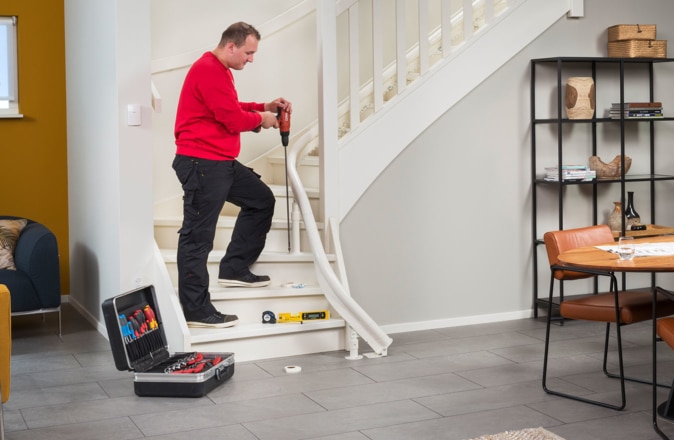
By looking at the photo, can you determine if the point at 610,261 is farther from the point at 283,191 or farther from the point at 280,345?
the point at 283,191

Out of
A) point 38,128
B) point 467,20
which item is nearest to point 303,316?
point 467,20

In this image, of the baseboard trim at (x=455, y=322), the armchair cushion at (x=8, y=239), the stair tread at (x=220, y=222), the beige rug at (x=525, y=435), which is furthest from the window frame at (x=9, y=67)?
the beige rug at (x=525, y=435)

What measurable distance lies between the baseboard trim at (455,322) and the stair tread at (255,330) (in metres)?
0.63

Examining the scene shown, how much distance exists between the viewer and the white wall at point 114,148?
17.0ft

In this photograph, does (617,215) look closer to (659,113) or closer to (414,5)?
(659,113)

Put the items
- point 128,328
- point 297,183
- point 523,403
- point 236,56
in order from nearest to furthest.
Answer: point 523,403 → point 128,328 → point 236,56 → point 297,183

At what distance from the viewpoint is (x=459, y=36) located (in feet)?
22.8

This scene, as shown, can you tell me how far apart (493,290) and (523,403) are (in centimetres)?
198

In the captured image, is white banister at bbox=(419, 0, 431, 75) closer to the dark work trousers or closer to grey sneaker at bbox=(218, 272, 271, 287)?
the dark work trousers

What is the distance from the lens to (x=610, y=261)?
391 centimetres

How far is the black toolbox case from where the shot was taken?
4.27 m

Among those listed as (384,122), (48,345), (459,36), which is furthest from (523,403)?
(459,36)

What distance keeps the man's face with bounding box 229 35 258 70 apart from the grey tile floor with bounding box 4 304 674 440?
169cm

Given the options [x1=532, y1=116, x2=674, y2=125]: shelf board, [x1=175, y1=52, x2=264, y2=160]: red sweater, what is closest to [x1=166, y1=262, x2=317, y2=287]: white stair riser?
[x1=175, y1=52, x2=264, y2=160]: red sweater
